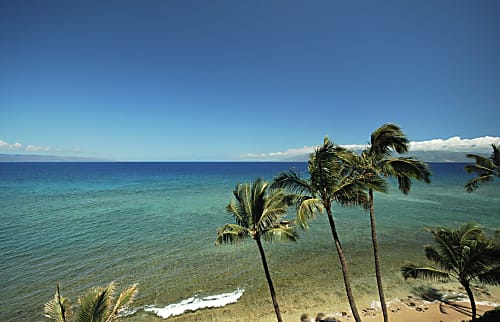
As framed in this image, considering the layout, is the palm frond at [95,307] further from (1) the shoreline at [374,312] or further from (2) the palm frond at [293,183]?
(1) the shoreline at [374,312]

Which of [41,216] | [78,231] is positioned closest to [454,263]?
[78,231]

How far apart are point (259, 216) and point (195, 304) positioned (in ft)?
30.1

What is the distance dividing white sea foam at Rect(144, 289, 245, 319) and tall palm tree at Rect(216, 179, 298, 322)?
6.25 m

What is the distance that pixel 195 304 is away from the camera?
15320 mm

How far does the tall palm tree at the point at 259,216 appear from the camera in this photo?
10.4 m

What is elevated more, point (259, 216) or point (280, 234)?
point (259, 216)

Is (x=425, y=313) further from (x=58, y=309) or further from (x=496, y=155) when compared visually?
(x=58, y=309)

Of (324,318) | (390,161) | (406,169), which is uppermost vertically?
(390,161)

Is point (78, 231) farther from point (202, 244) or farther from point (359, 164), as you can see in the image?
point (359, 164)

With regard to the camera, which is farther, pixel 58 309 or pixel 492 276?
pixel 492 276

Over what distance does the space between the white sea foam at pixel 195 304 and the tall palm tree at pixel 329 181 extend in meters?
8.89

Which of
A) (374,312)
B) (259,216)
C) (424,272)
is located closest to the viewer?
(259,216)

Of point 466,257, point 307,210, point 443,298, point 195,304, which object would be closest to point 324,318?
point 466,257

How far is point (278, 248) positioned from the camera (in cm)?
2409
